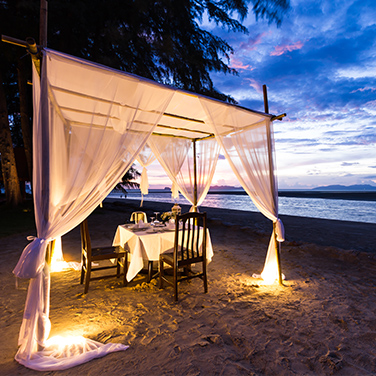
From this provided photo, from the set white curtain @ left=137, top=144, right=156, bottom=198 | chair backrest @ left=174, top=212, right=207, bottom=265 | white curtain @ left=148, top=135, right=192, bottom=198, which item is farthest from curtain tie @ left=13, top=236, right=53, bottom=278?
white curtain @ left=148, top=135, right=192, bottom=198

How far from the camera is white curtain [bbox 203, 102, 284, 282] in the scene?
303cm

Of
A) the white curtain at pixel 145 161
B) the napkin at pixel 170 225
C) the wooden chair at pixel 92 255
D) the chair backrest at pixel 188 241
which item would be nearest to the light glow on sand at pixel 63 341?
the wooden chair at pixel 92 255

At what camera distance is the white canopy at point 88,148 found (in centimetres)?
169

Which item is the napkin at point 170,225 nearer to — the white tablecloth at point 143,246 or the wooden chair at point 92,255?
the white tablecloth at point 143,246

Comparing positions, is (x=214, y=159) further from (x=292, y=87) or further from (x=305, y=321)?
(x=292, y=87)

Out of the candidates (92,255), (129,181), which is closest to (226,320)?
(92,255)

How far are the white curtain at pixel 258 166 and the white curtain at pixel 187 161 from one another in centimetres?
141

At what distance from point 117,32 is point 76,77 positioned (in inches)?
200

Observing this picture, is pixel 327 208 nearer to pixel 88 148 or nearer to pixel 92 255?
pixel 92 255

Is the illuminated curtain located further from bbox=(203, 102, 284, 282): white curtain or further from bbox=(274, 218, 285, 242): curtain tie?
bbox=(274, 218, 285, 242): curtain tie

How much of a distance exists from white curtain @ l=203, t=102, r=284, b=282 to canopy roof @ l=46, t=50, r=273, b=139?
0.15 m

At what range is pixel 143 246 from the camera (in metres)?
2.87

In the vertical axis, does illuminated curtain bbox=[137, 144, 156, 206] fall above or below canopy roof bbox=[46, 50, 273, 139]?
below

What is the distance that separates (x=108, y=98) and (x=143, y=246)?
1.81 meters
